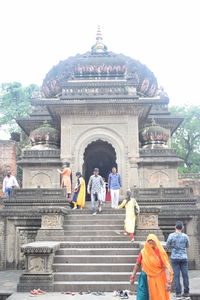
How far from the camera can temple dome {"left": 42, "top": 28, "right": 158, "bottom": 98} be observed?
19.3 m

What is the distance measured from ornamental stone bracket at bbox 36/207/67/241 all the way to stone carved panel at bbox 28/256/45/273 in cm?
167

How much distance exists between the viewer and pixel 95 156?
1959 cm

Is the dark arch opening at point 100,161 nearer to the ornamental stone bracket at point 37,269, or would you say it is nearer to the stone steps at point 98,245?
the stone steps at point 98,245

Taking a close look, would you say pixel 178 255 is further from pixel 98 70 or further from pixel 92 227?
pixel 98 70

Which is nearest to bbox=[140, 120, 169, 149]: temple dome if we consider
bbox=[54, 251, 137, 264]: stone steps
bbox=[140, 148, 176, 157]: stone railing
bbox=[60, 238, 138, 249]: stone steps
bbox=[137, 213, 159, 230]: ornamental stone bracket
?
bbox=[140, 148, 176, 157]: stone railing

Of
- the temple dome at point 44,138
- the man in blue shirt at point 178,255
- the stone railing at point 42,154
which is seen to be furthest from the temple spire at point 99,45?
the man in blue shirt at point 178,255

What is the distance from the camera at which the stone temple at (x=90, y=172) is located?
758cm

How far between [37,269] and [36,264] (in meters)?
0.10

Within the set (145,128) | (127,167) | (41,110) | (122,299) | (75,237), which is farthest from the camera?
(41,110)

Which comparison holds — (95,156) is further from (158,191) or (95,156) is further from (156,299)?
(156,299)

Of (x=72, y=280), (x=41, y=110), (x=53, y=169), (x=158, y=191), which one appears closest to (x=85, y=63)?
(x=41, y=110)

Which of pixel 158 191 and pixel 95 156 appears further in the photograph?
pixel 95 156

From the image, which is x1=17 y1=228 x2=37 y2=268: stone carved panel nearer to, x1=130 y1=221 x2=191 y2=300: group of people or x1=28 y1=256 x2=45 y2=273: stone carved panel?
x1=28 y1=256 x2=45 y2=273: stone carved panel

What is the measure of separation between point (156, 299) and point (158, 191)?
7.35 metres
